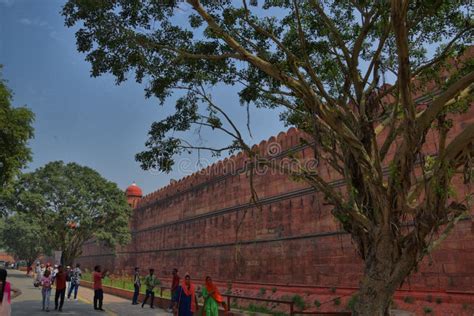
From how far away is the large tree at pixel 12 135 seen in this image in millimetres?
11483

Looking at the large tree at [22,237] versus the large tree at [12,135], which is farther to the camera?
the large tree at [22,237]

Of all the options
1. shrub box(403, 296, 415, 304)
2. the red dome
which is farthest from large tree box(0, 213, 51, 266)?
shrub box(403, 296, 415, 304)

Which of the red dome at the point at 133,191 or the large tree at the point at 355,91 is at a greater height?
the red dome at the point at 133,191

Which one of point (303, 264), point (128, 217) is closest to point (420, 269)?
point (303, 264)

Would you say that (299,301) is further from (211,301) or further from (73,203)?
(73,203)

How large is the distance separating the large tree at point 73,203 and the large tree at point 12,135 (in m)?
17.5

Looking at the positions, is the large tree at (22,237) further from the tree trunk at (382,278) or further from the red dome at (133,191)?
the tree trunk at (382,278)

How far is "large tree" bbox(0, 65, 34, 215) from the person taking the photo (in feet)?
37.7

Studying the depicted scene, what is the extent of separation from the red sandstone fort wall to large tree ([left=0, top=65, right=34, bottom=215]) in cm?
673

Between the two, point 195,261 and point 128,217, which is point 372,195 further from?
point 128,217

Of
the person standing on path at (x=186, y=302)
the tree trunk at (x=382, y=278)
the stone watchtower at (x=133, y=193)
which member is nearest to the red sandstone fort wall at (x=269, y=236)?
the tree trunk at (x=382, y=278)

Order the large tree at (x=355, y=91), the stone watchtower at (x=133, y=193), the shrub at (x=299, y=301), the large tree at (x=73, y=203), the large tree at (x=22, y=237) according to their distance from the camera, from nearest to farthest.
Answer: the large tree at (x=355, y=91) → the shrub at (x=299, y=301) → the large tree at (x=73, y=203) → the stone watchtower at (x=133, y=193) → the large tree at (x=22, y=237)

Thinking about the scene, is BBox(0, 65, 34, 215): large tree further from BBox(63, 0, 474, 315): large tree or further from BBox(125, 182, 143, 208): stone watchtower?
BBox(125, 182, 143, 208): stone watchtower

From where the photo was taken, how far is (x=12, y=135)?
11.7 m
